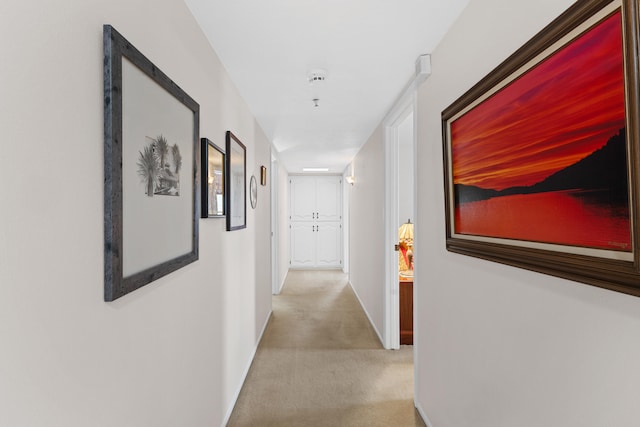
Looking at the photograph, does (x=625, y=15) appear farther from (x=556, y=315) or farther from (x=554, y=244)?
(x=556, y=315)

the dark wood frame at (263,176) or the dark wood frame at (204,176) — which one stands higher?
the dark wood frame at (263,176)

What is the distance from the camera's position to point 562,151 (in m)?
0.94

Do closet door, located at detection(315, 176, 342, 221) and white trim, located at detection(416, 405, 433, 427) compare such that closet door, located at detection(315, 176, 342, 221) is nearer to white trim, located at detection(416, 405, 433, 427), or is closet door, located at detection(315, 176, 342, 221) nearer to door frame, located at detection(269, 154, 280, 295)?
door frame, located at detection(269, 154, 280, 295)

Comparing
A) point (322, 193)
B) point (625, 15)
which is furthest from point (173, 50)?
point (322, 193)

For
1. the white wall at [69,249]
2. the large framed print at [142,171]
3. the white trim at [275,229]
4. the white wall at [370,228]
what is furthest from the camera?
the white trim at [275,229]

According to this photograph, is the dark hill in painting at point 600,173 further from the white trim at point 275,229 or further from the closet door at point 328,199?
the closet door at point 328,199

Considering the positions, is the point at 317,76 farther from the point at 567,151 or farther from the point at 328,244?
the point at 328,244

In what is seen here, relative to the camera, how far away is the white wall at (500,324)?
83 centimetres

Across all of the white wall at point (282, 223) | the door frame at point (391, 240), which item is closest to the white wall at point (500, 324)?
the door frame at point (391, 240)

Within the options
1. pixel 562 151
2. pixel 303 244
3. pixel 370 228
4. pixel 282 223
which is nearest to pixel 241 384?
pixel 370 228

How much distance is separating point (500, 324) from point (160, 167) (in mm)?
1416

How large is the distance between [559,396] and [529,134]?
798 millimetres

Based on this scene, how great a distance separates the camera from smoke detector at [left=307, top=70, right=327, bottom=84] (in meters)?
2.21

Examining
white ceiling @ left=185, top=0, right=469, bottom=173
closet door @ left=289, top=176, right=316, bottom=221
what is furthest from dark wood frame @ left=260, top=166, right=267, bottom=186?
closet door @ left=289, top=176, right=316, bottom=221
